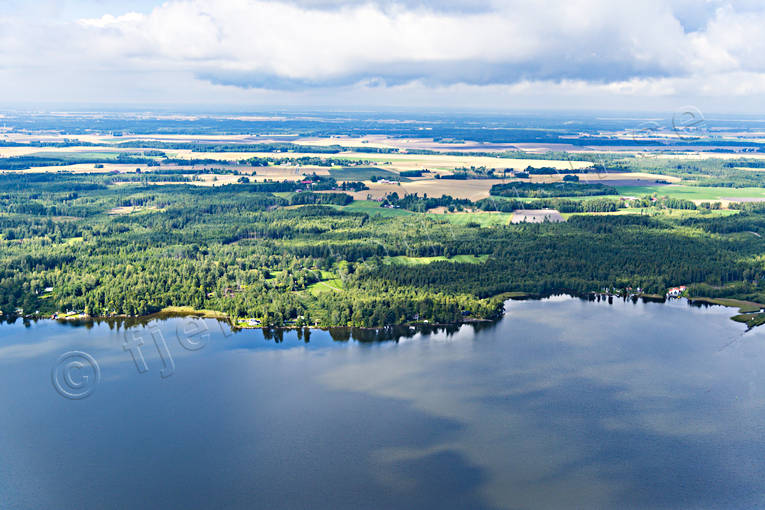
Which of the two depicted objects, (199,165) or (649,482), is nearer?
(649,482)

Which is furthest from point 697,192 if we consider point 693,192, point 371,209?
point 371,209

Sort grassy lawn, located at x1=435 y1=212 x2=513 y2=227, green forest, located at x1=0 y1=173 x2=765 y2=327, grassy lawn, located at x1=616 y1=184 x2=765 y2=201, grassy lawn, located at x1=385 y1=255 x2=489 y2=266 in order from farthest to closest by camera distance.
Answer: grassy lawn, located at x1=616 y1=184 x2=765 y2=201
grassy lawn, located at x1=435 y1=212 x2=513 y2=227
grassy lawn, located at x1=385 y1=255 x2=489 y2=266
green forest, located at x1=0 y1=173 x2=765 y2=327

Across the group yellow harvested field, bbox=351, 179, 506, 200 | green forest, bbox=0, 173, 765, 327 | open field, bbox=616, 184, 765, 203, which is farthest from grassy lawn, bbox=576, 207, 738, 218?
yellow harvested field, bbox=351, 179, 506, 200

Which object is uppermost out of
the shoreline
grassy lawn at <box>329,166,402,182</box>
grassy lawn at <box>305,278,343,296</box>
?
grassy lawn at <box>329,166,402,182</box>

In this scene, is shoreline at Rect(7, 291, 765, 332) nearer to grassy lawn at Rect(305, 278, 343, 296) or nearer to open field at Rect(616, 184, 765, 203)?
grassy lawn at Rect(305, 278, 343, 296)

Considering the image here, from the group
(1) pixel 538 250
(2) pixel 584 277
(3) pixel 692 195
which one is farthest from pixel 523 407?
(3) pixel 692 195

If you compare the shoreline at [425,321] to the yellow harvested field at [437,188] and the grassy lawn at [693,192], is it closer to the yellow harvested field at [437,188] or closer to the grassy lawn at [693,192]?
the yellow harvested field at [437,188]

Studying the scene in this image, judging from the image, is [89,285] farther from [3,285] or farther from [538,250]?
[538,250]

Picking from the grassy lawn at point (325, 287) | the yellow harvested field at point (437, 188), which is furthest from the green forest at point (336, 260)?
the yellow harvested field at point (437, 188)

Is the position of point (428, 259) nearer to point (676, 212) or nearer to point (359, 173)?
point (676, 212)
